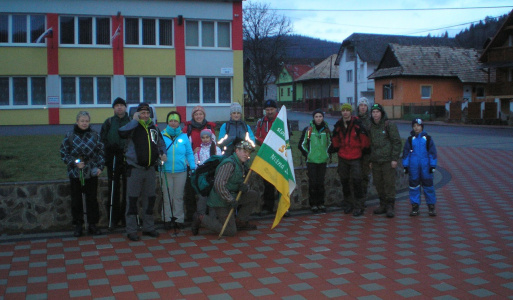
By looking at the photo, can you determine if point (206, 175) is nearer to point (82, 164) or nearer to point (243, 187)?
point (243, 187)

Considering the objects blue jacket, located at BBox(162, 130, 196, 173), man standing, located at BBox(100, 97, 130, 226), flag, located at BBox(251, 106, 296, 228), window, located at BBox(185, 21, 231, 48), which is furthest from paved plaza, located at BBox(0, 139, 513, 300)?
window, located at BBox(185, 21, 231, 48)

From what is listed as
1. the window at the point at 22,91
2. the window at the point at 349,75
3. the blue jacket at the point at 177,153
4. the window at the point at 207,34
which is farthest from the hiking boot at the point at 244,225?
the window at the point at 349,75

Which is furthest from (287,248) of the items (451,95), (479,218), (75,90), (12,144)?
(451,95)

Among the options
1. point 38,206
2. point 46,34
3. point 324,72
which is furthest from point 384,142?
point 324,72

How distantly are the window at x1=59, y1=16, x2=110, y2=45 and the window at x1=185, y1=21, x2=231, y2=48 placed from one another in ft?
13.8

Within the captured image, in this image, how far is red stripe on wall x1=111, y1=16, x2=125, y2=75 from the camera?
27.1 meters

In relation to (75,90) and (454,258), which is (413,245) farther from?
(75,90)

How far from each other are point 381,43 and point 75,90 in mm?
48105

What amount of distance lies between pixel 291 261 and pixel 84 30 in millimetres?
23629

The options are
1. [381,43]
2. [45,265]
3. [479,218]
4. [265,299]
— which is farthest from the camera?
[381,43]

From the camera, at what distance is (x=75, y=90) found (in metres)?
27.2

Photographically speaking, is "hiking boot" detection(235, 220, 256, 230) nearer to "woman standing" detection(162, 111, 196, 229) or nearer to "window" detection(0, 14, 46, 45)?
"woman standing" detection(162, 111, 196, 229)

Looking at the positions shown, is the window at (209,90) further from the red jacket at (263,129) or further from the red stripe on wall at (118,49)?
the red jacket at (263,129)

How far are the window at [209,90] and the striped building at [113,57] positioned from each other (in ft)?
0.18
